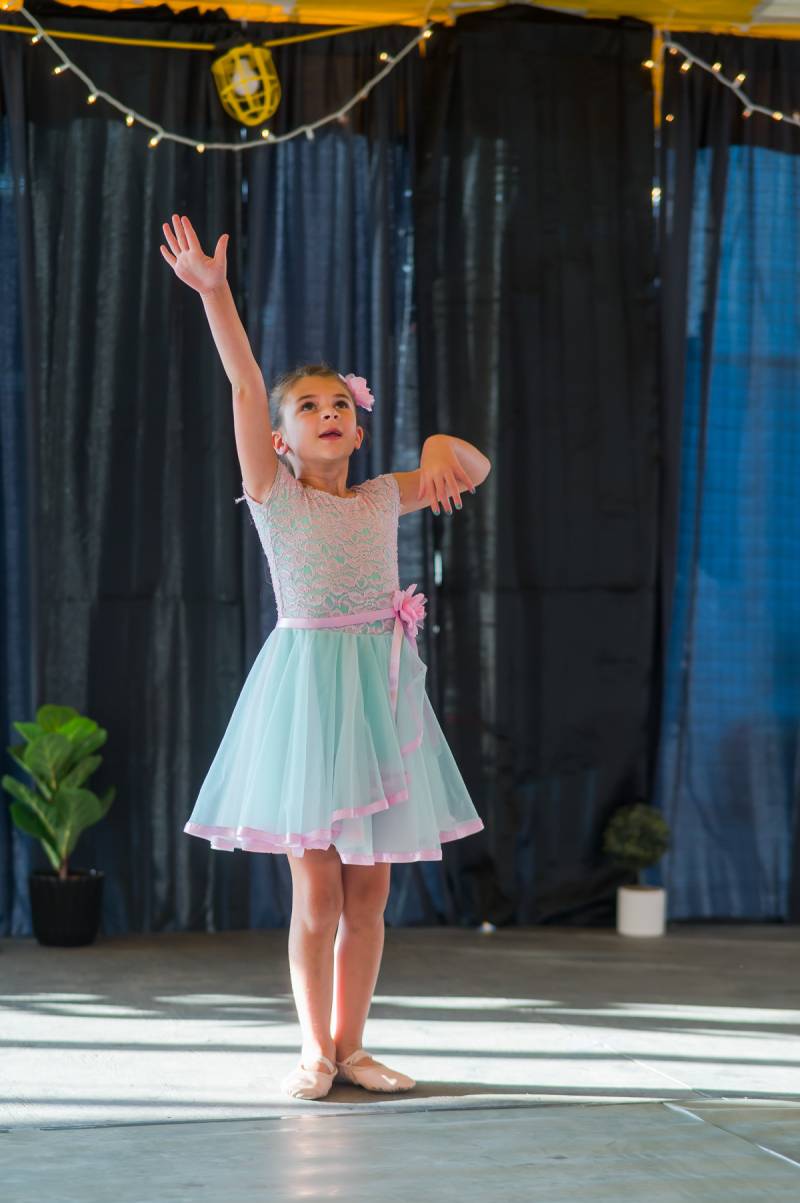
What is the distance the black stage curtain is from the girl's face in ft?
5.10

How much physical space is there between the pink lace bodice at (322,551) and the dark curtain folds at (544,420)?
5.53ft

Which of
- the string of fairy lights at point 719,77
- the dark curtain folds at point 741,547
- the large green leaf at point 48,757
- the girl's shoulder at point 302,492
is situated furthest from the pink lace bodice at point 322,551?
the string of fairy lights at point 719,77

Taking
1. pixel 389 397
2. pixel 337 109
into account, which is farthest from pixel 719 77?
pixel 389 397

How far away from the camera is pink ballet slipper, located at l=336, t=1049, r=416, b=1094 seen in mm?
2539

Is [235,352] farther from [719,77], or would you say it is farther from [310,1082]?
[719,77]

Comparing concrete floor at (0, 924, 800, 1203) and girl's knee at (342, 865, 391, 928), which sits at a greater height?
girl's knee at (342, 865, 391, 928)

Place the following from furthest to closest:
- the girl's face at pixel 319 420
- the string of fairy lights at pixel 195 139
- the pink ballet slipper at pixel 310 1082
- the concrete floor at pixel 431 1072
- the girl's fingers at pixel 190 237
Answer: the string of fairy lights at pixel 195 139
the girl's face at pixel 319 420
the pink ballet slipper at pixel 310 1082
the girl's fingers at pixel 190 237
the concrete floor at pixel 431 1072

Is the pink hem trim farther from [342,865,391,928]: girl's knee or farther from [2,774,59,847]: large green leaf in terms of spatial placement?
[2,774,59,847]: large green leaf

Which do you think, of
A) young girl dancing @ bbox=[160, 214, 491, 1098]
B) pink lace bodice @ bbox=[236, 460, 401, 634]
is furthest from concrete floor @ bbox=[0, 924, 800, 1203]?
pink lace bodice @ bbox=[236, 460, 401, 634]

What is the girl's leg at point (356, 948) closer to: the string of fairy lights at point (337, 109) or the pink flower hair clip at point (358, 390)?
the pink flower hair clip at point (358, 390)

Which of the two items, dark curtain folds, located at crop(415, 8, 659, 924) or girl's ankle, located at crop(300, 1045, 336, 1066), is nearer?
girl's ankle, located at crop(300, 1045, 336, 1066)

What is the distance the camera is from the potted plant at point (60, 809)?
150 inches

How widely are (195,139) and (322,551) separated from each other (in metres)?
2.01

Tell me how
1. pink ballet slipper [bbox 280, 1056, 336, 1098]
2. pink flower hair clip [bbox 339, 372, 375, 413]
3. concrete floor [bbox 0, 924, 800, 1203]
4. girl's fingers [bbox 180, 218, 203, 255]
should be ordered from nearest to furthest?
concrete floor [bbox 0, 924, 800, 1203]
girl's fingers [bbox 180, 218, 203, 255]
pink ballet slipper [bbox 280, 1056, 336, 1098]
pink flower hair clip [bbox 339, 372, 375, 413]
